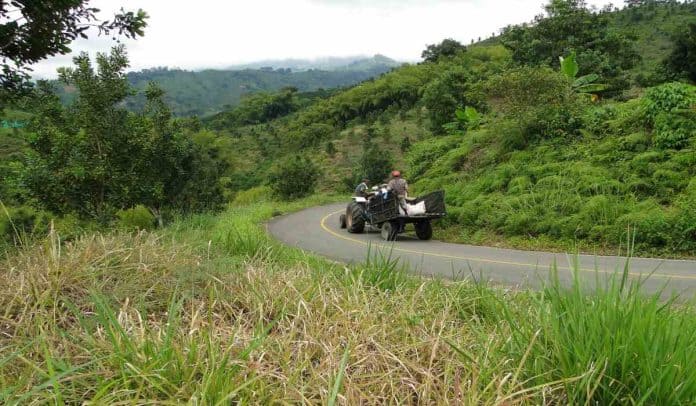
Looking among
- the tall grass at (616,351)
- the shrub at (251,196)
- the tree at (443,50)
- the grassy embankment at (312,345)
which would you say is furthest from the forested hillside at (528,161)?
the tree at (443,50)

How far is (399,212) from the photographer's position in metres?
13.6

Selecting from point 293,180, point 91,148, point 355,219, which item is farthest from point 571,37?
point 91,148

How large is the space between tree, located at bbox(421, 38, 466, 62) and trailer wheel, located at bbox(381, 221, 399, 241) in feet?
186

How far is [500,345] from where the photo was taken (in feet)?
7.75

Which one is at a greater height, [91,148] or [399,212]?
[91,148]

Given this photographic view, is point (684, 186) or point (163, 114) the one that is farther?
point (163, 114)

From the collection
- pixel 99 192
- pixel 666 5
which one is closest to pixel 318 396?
pixel 99 192

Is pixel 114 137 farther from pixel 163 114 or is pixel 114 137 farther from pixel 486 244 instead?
pixel 486 244

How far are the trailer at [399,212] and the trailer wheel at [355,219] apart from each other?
270mm

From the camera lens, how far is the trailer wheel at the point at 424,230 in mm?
14637

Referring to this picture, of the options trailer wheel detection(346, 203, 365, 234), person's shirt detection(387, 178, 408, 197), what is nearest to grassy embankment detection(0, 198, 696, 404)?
person's shirt detection(387, 178, 408, 197)

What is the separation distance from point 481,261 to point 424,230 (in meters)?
4.21

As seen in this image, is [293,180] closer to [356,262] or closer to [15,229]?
[356,262]

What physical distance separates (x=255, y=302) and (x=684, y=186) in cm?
1295
